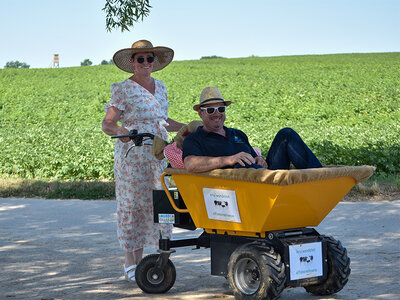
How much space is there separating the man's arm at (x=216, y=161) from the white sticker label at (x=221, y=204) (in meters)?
0.18

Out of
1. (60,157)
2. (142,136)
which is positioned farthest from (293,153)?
(60,157)

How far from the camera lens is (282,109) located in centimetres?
2839

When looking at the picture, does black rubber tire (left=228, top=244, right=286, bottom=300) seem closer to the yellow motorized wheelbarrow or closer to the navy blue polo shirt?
the yellow motorized wheelbarrow

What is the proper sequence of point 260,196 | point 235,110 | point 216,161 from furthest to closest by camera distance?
point 235,110, point 216,161, point 260,196

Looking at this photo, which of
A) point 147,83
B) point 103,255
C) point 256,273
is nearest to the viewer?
point 256,273

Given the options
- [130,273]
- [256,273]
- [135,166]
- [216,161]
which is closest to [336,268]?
[256,273]

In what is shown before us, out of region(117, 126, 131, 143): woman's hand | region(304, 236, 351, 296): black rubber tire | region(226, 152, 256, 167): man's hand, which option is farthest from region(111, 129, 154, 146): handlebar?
region(304, 236, 351, 296): black rubber tire

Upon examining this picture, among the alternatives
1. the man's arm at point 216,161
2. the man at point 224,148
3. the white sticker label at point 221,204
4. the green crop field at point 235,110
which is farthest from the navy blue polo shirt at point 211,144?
the green crop field at point 235,110

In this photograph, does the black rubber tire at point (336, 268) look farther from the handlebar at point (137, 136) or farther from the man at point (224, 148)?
the handlebar at point (137, 136)

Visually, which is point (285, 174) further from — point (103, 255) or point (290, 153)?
point (103, 255)

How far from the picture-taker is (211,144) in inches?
204

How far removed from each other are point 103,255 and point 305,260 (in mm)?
2899

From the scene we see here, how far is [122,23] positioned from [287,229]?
543cm

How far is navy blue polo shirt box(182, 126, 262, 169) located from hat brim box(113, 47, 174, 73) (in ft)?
3.47
